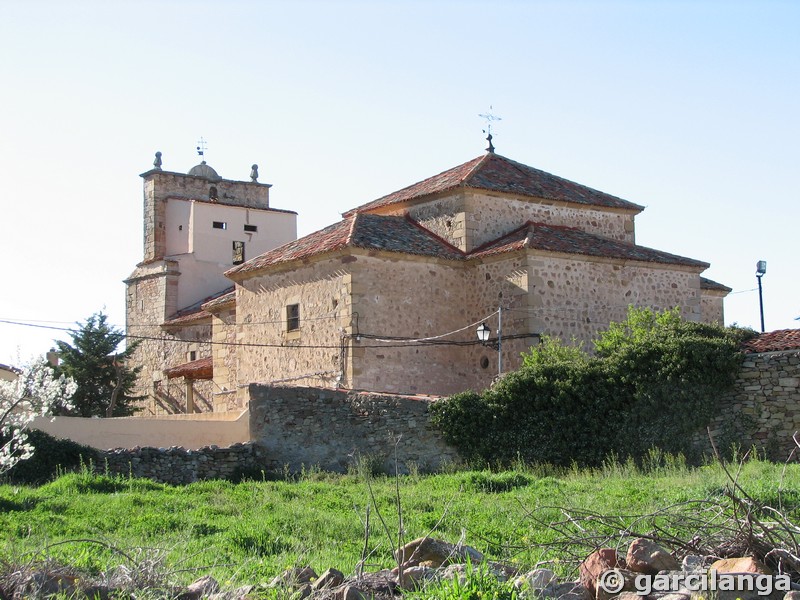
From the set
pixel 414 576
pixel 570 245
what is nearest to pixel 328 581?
pixel 414 576

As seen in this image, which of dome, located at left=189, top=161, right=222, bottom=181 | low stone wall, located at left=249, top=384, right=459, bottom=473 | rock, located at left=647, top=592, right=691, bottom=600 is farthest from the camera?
dome, located at left=189, top=161, right=222, bottom=181

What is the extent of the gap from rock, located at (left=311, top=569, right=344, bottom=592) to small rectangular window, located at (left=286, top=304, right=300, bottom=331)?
1834 centimetres

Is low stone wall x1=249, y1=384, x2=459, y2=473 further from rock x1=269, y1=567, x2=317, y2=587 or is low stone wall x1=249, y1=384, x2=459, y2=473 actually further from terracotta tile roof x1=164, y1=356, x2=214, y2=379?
terracotta tile roof x1=164, y1=356, x2=214, y2=379

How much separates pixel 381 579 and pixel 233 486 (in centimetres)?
1045

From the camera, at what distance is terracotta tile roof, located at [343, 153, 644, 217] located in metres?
26.8

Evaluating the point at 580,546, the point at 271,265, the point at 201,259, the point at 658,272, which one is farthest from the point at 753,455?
the point at 201,259

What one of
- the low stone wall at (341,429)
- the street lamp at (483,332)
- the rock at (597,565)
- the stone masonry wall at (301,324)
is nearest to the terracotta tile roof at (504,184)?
the stone masonry wall at (301,324)

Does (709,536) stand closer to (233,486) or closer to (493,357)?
(233,486)

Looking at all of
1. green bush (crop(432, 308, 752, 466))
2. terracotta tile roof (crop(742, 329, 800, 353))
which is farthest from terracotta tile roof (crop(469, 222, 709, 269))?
terracotta tile roof (crop(742, 329, 800, 353))

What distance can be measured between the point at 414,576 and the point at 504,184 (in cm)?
2011

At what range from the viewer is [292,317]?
26484 mm

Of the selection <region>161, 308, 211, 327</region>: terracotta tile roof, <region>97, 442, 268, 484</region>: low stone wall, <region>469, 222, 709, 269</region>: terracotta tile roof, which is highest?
<region>469, 222, 709, 269</region>: terracotta tile roof

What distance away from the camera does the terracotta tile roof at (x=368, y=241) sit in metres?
24.9

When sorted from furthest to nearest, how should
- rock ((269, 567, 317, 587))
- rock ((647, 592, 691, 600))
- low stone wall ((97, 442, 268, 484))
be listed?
low stone wall ((97, 442, 268, 484)) → rock ((269, 567, 317, 587)) → rock ((647, 592, 691, 600))
